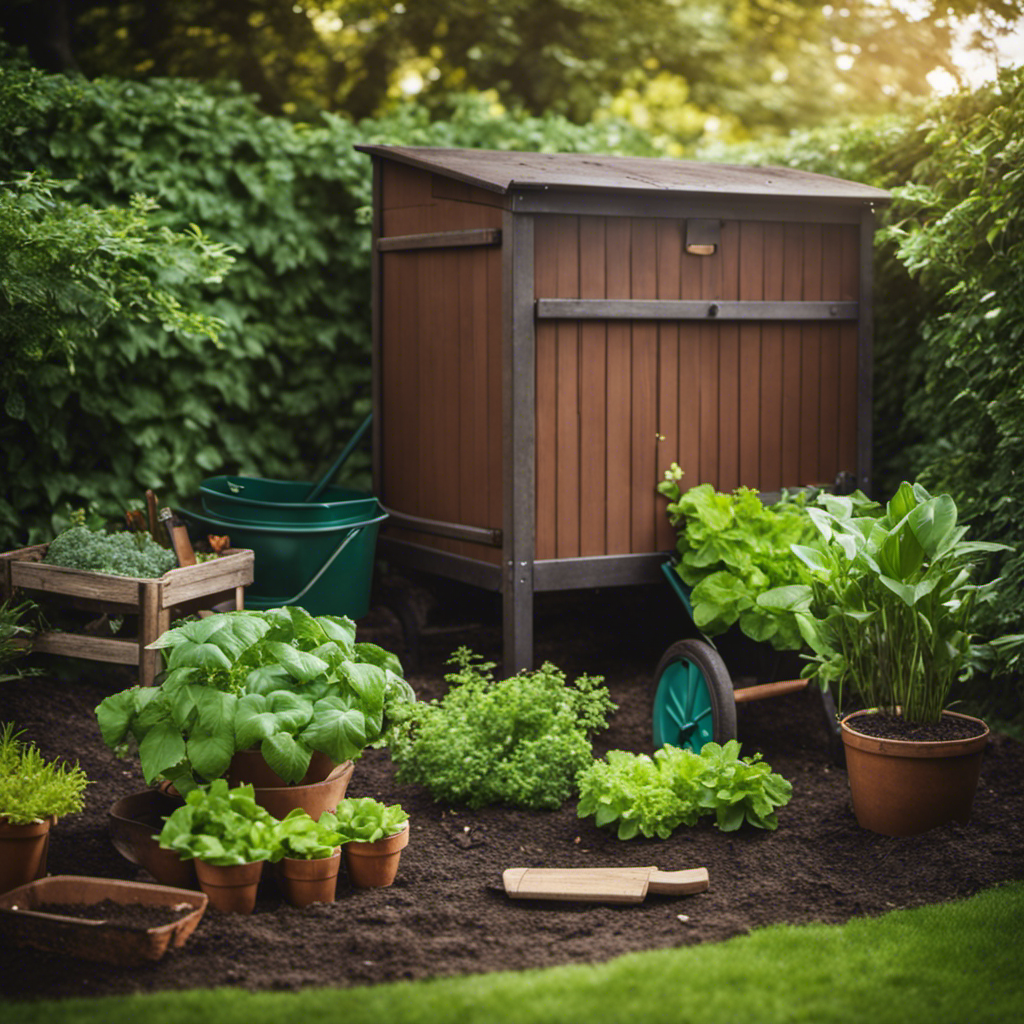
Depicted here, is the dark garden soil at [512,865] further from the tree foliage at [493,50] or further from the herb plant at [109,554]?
the tree foliage at [493,50]

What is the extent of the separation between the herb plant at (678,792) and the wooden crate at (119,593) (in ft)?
5.96

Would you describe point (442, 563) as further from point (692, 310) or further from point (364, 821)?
point (364, 821)

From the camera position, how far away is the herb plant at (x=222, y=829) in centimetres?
332

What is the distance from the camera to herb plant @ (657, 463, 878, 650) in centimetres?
469

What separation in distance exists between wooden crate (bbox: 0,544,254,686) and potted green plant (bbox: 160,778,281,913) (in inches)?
59.3

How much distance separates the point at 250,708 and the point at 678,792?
158 cm

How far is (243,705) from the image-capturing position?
357 centimetres

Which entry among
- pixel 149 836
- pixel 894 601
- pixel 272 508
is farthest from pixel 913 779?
pixel 272 508

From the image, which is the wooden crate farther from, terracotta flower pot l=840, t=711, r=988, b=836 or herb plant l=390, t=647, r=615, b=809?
terracotta flower pot l=840, t=711, r=988, b=836

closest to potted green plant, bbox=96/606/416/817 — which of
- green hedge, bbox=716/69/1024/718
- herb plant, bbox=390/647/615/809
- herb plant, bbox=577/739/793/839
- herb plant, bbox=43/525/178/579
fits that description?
herb plant, bbox=390/647/615/809

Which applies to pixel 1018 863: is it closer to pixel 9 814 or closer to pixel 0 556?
pixel 9 814

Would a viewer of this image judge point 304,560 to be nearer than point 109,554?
No

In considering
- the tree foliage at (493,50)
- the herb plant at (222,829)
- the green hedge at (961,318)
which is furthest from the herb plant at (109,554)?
the tree foliage at (493,50)

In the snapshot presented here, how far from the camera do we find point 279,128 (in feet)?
21.7
